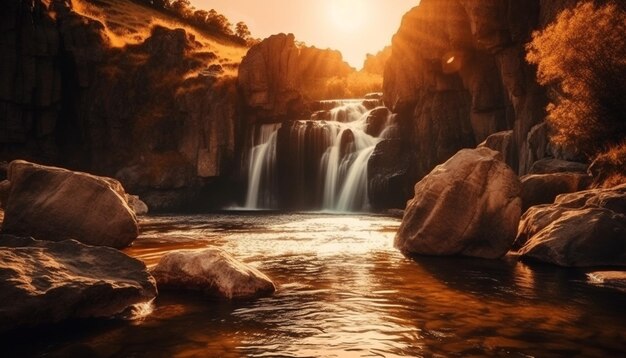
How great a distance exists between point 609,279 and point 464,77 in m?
37.5

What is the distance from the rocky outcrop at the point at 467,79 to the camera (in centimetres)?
3666

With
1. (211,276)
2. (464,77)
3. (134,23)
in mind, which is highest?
(134,23)

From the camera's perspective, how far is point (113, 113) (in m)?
58.8

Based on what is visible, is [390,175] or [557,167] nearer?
[557,167]

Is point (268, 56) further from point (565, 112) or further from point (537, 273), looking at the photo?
point (537, 273)

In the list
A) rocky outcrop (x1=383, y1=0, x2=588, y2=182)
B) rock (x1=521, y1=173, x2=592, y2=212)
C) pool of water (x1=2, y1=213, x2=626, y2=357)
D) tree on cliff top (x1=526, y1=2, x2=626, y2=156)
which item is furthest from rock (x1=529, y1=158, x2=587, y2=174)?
pool of water (x1=2, y1=213, x2=626, y2=357)

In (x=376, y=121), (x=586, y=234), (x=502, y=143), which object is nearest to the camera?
(x=586, y=234)

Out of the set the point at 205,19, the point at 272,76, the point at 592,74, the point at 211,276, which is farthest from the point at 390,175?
the point at 205,19

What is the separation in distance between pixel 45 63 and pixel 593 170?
55.0m

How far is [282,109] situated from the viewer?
61.3m

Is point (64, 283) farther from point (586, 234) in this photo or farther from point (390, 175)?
point (390, 175)

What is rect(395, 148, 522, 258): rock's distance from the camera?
698 inches

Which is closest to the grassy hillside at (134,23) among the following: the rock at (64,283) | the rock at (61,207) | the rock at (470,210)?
the rock at (61,207)

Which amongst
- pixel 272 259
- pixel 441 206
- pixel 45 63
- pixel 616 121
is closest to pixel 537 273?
pixel 441 206
